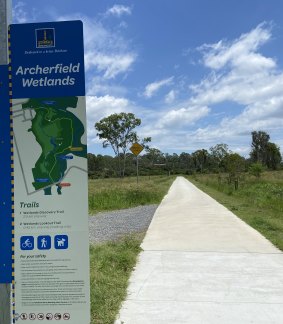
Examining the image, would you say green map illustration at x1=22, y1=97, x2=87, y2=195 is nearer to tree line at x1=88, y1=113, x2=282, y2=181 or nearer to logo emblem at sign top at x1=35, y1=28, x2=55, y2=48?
logo emblem at sign top at x1=35, y1=28, x2=55, y2=48

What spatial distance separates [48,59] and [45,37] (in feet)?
0.59

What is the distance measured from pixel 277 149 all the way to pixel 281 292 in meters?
87.3

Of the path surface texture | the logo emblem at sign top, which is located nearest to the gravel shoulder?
the path surface texture

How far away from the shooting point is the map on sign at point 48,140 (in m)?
3.61

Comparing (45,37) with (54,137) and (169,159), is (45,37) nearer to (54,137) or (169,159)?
(54,137)

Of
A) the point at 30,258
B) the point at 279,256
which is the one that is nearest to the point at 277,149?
the point at 279,256

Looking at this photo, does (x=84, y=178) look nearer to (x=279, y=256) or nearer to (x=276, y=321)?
(x=276, y=321)

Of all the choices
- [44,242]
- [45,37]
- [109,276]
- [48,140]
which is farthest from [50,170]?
[109,276]

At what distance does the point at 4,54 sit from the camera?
141 inches

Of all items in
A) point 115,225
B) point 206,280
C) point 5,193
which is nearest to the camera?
point 5,193

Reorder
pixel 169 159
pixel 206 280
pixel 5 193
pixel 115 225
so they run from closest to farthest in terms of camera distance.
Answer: pixel 5 193
pixel 206 280
pixel 115 225
pixel 169 159

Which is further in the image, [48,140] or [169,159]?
[169,159]

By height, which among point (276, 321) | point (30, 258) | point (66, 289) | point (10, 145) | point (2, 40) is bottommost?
point (276, 321)

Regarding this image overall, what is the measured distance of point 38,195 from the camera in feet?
11.8
